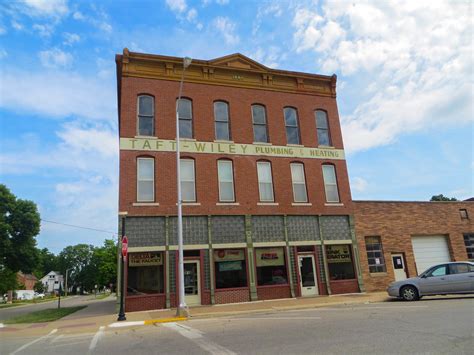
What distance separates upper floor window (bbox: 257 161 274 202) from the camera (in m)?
20.1

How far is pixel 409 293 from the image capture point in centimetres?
1486

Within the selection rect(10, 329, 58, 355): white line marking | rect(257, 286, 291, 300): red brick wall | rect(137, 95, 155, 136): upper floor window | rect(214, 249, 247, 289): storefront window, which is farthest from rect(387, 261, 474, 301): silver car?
rect(137, 95, 155, 136): upper floor window

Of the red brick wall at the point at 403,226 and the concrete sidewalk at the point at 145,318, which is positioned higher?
the red brick wall at the point at 403,226

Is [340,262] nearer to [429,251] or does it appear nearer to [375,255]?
[375,255]

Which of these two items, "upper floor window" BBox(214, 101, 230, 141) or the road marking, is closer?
the road marking

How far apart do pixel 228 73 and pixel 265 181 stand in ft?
21.8

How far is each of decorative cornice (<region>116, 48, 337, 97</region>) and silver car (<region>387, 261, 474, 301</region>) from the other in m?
12.7

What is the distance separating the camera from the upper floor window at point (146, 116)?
62.5 ft

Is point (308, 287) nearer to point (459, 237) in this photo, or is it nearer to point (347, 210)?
point (347, 210)

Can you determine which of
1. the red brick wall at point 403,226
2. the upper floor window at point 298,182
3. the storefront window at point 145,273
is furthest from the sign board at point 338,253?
the storefront window at point 145,273

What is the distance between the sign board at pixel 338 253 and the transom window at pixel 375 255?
4.63ft

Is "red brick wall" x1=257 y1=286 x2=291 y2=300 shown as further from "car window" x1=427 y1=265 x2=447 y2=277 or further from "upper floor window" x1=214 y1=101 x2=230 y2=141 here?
"upper floor window" x1=214 y1=101 x2=230 y2=141

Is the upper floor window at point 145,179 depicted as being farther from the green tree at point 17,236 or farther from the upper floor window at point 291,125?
the green tree at point 17,236

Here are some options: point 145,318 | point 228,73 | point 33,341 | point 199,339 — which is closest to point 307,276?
point 145,318
